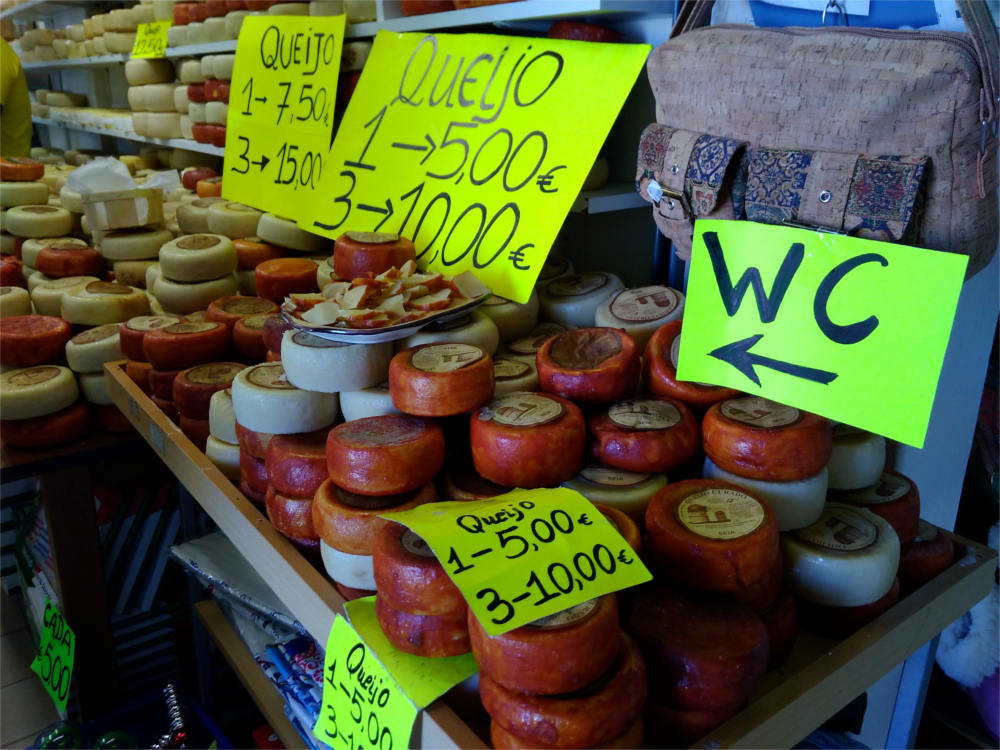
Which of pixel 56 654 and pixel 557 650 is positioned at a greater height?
pixel 557 650

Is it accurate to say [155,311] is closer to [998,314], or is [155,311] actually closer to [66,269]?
[66,269]

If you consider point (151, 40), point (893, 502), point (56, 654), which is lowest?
point (56, 654)

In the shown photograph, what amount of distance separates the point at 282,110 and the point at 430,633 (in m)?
1.36

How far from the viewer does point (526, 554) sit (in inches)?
21.5

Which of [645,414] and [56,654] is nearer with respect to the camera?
[645,414]

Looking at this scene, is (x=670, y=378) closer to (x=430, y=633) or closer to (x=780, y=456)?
(x=780, y=456)

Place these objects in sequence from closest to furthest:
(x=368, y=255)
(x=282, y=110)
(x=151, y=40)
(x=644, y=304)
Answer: (x=644, y=304) < (x=368, y=255) < (x=282, y=110) < (x=151, y=40)

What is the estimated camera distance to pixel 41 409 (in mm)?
1320

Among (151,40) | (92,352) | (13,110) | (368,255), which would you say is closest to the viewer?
(368,255)

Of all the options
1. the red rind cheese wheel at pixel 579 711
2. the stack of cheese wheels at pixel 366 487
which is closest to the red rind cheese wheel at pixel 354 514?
the stack of cheese wheels at pixel 366 487


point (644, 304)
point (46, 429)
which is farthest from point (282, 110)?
point (644, 304)

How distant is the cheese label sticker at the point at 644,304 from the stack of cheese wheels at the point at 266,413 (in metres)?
0.37

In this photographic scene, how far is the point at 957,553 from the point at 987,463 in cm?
30

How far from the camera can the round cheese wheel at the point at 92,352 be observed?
4.52 feet
